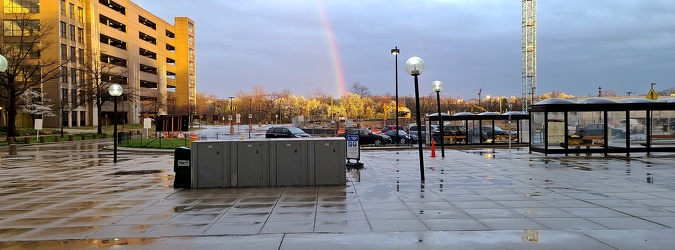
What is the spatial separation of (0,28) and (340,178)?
5980 centimetres

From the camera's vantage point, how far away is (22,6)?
61375 mm

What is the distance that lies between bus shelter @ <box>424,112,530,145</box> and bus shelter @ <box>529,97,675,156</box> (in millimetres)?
7329

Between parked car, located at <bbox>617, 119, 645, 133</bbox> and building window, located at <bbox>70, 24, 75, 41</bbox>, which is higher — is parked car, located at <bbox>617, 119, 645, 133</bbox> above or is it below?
below

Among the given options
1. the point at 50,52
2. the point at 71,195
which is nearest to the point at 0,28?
the point at 50,52

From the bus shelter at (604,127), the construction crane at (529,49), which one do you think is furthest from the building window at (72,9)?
the construction crane at (529,49)

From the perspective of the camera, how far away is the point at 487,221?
7121 millimetres

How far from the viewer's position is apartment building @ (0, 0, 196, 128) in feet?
200

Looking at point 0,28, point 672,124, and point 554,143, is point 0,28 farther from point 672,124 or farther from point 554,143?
point 672,124

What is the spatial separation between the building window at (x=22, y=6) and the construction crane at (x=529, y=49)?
10170 cm

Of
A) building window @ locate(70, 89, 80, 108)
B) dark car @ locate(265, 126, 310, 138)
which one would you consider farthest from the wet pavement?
building window @ locate(70, 89, 80, 108)

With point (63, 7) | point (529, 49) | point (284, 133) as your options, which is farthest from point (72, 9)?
point (529, 49)

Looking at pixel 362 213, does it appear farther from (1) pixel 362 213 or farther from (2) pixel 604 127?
(2) pixel 604 127

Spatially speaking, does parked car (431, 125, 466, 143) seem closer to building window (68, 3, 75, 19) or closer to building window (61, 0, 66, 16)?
building window (61, 0, 66, 16)

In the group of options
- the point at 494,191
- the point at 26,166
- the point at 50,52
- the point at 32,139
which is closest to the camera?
the point at 494,191
